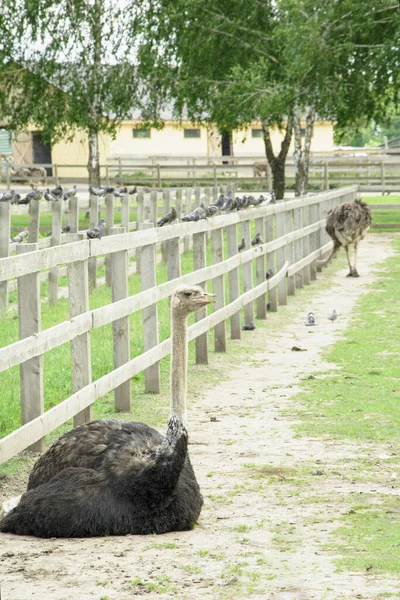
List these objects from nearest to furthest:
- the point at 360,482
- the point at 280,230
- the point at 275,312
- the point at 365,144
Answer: the point at 360,482 → the point at 275,312 → the point at 280,230 → the point at 365,144

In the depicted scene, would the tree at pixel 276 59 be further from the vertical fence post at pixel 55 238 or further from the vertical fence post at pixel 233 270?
the vertical fence post at pixel 233 270

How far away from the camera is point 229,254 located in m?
12.6

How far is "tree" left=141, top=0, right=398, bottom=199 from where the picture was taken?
2703cm

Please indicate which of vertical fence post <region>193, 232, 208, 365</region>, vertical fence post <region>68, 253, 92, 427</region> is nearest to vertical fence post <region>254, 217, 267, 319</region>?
vertical fence post <region>193, 232, 208, 365</region>

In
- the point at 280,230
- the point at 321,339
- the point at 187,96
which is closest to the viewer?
the point at 321,339

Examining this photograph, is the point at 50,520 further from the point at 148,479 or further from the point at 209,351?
the point at 209,351

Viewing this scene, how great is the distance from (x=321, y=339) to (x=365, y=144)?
345ft

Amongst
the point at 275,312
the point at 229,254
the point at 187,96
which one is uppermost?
the point at 187,96

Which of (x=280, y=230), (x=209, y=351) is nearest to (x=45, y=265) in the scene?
(x=209, y=351)

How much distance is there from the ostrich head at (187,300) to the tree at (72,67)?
1037 inches

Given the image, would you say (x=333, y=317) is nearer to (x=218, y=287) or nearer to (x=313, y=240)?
(x=218, y=287)

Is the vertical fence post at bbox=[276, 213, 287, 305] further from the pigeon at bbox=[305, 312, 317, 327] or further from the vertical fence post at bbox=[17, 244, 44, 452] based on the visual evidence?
the vertical fence post at bbox=[17, 244, 44, 452]

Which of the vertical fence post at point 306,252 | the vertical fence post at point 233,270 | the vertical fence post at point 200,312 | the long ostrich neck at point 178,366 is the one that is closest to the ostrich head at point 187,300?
the long ostrich neck at point 178,366

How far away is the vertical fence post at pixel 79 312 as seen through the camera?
25.6ft
